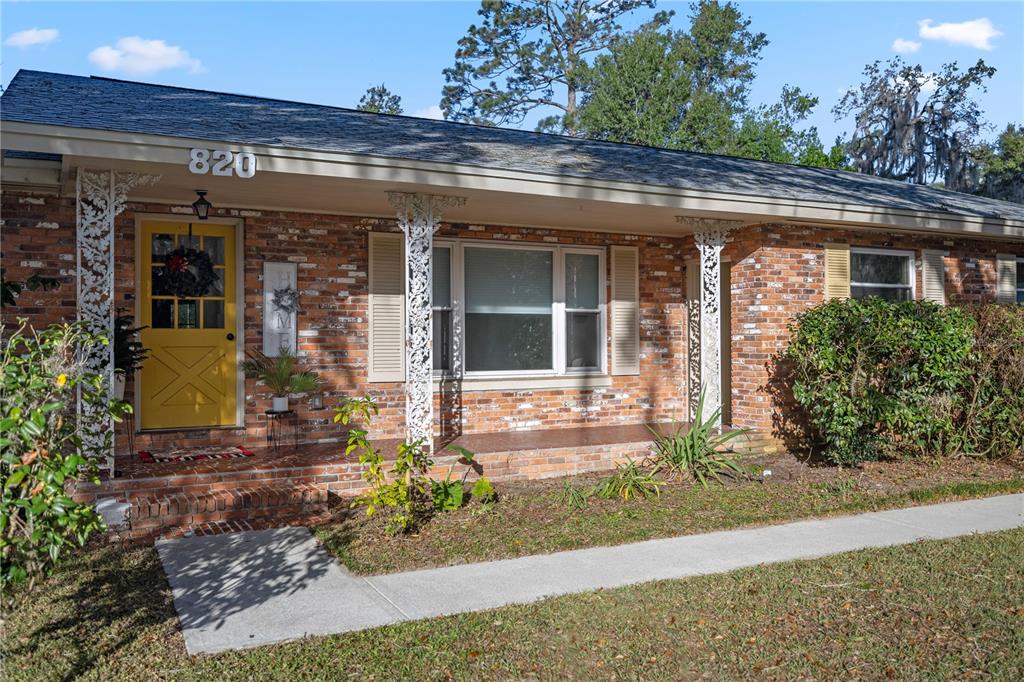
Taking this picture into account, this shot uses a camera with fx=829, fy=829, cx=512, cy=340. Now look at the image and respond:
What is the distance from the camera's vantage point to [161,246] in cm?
803

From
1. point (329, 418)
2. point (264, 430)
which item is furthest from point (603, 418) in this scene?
point (264, 430)

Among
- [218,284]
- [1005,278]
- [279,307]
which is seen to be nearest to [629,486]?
[279,307]

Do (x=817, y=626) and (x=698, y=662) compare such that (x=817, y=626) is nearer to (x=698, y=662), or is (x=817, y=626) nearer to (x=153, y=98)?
(x=698, y=662)

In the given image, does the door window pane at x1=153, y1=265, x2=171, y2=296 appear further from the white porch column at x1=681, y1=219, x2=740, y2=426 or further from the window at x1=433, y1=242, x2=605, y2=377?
the white porch column at x1=681, y1=219, x2=740, y2=426

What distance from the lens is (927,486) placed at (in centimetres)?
774

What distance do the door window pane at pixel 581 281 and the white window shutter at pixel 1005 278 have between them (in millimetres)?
5481

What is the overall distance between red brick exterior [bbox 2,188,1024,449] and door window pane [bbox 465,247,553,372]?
285 mm

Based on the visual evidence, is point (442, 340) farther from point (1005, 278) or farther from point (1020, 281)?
point (1020, 281)

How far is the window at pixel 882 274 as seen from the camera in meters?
10.1

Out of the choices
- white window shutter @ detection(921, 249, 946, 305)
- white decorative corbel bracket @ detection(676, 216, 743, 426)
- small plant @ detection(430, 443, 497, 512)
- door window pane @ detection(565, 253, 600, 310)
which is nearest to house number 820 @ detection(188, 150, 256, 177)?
small plant @ detection(430, 443, 497, 512)

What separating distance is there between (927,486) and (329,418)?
5.85m

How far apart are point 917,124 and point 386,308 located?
28649 millimetres

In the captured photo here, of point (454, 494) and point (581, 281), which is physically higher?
point (581, 281)

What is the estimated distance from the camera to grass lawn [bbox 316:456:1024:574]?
5668mm
